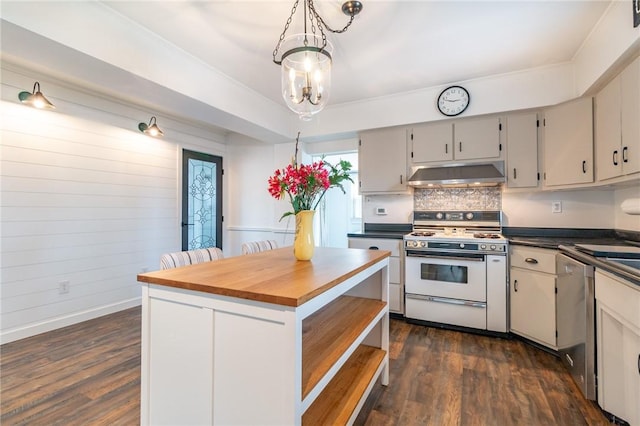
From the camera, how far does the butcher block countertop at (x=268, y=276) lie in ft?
3.59

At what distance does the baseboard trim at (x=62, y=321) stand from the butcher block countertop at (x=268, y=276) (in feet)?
8.29

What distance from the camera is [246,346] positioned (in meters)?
1.13

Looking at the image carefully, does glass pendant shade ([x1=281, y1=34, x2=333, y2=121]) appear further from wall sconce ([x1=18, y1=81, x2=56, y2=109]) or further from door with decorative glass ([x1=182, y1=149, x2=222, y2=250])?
door with decorative glass ([x1=182, y1=149, x2=222, y2=250])

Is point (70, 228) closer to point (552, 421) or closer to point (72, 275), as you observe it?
point (72, 275)

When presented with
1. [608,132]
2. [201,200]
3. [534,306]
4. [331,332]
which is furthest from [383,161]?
[201,200]

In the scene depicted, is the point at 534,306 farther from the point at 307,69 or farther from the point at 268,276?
the point at 307,69

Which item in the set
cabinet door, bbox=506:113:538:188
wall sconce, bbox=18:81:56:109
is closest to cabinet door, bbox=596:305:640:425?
cabinet door, bbox=506:113:538:188

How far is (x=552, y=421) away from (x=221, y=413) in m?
1.86

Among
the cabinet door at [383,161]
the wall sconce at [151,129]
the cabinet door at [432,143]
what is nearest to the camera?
the cabinet door at [432,143]

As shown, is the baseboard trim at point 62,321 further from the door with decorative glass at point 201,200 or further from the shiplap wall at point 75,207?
the door with decorative glass at point 201,200

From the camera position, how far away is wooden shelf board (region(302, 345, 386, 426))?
1.38 metres

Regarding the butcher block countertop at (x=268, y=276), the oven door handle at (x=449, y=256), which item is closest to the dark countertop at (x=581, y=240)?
the oven door handle at (x=449, y=256)

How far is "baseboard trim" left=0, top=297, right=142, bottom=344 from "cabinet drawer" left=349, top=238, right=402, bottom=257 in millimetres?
2854

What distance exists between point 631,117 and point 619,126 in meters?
0.19
